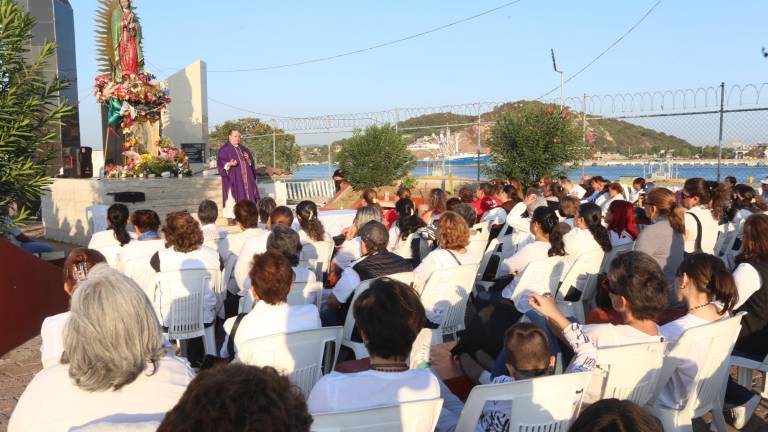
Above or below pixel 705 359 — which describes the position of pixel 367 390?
above

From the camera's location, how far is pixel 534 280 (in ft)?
15.5

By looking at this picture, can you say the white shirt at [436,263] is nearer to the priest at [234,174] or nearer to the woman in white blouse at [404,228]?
the woman in white blouse at [404,228]

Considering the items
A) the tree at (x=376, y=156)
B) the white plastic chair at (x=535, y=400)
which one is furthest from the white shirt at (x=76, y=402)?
the tree at (x=376, y=156)

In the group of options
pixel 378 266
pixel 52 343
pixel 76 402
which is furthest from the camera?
pixel 378 266

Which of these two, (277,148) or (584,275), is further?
(277,148)

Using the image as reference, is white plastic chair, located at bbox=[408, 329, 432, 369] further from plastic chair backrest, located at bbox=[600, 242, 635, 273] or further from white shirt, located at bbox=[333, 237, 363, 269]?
plastic chair backrest, located at bbox=[600, 242, 635, 273]

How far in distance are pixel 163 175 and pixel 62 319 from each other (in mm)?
9749

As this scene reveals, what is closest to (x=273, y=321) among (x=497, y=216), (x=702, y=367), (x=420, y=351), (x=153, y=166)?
(x=420, y=351)

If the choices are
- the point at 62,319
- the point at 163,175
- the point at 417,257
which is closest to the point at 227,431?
the point at 62,319

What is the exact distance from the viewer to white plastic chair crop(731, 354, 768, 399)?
159 inches

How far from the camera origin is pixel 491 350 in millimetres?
3371

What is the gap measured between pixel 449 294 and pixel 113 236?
3.18 meters

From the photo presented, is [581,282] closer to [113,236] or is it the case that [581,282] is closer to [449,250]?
[449,250]

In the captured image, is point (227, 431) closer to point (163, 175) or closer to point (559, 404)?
point (559, 404)
